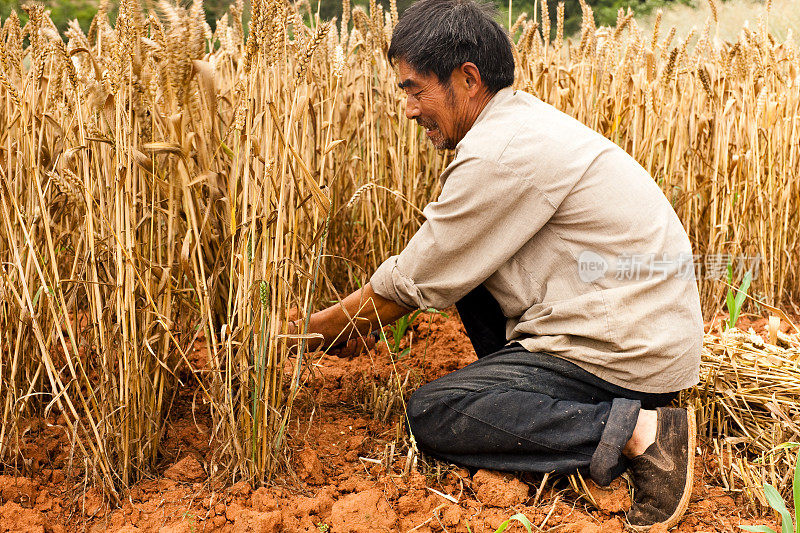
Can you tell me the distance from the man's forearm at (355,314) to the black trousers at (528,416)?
0.69 feet

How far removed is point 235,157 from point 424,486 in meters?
0.81

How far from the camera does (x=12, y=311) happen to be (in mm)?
1504

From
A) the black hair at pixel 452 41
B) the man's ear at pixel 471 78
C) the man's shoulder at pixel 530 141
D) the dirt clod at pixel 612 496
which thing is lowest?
the dirt clod at pixel 612 496

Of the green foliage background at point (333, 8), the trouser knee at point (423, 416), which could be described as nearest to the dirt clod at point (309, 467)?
the trouser knee at point (423, 416)

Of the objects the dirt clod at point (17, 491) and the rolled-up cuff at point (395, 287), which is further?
the rolled-up cuff at point (395, 287)

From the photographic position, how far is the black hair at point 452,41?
1.64m

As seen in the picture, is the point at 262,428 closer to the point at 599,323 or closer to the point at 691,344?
the point at 599,323

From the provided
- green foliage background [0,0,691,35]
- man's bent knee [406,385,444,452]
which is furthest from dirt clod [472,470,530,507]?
green foliage background [0,0,691,35]

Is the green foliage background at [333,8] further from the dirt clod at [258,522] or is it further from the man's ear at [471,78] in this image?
the dirt clod at [258,522]

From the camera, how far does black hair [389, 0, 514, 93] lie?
164cm

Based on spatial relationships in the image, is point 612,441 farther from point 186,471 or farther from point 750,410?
point 186,471

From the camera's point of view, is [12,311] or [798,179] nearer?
[12,311]

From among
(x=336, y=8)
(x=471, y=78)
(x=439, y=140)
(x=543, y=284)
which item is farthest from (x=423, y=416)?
(x=336, y=8)

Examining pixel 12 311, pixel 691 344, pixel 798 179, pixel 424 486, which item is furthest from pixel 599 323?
pixel 798 179
